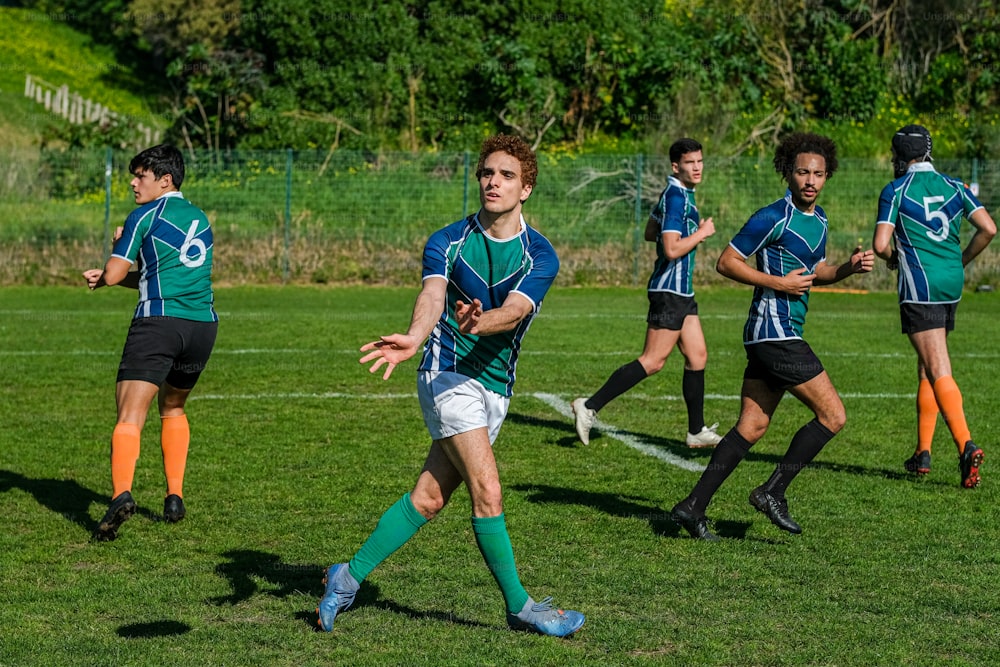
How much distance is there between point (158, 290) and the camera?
22.6 feet

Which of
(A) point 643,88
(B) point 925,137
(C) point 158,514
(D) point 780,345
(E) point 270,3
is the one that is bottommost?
(C) point 158,514

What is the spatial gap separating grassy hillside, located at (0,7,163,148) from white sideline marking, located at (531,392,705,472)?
40.7 m

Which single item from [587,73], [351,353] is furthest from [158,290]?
[587,73]

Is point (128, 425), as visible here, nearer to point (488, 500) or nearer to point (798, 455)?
point (488, 500)

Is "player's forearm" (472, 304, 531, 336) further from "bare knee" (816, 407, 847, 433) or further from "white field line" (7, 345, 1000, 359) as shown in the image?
"white field line" (7, 345, 1000, 359)

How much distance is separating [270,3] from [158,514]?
1108 inches

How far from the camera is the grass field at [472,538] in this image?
4.99 m

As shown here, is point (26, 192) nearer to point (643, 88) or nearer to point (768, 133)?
point (643, 88)

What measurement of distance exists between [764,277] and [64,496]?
13.5 ft

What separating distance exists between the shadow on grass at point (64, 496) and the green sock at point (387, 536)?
222 centimetres

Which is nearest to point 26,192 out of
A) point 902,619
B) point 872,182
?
point 872,182

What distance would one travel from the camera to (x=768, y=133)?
29.7 metres

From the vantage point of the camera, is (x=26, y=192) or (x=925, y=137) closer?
(x=925, y=137)

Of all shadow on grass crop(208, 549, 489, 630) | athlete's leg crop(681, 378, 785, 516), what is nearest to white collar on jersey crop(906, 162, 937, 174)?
athlete's leg crop(681, 378, 785, 516)
